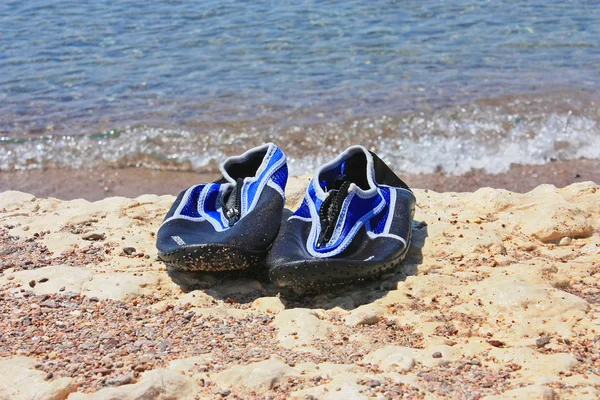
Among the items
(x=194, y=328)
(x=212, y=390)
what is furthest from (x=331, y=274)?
(x=212, y=390)

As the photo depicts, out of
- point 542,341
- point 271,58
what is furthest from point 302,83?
point 542,341

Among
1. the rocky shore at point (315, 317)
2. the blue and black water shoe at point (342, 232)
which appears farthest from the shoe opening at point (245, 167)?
the rocky shore at point (315, 317)

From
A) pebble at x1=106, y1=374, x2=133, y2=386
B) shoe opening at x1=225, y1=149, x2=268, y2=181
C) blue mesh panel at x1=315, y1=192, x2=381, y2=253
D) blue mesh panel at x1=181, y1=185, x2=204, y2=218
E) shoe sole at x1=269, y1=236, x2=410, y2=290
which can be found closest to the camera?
pebble at x1=106, y1=374, x2=133, y2=386

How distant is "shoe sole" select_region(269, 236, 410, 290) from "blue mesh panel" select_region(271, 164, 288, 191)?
629 mm

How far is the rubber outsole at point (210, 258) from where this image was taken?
3354mm

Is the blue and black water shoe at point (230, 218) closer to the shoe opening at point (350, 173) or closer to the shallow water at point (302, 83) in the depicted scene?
the shoe opening at point (350, 173)

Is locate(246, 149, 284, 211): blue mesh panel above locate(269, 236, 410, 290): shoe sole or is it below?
above

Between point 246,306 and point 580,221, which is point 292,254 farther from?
point 580,221

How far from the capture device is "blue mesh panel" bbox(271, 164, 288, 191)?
3.80m

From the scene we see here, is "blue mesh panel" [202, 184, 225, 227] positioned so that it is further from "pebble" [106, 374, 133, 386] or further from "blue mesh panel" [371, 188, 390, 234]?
"pebble" [106, 374, 133, 386]

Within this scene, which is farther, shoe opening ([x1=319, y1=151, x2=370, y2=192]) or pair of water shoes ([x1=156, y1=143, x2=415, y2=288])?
shoe opening ([x1=319, y1=151, x2=370, y2=192])

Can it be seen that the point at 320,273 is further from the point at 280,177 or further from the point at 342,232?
the point at 280,177

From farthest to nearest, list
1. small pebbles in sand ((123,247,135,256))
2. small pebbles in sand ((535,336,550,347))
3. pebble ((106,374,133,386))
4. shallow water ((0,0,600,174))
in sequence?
shallow water ((0,0,600,174)), small pebbles in sand ((123,247,135,256)), small pebbles in sand ((535,336,550,347)), pebble ((106,374,133,386))

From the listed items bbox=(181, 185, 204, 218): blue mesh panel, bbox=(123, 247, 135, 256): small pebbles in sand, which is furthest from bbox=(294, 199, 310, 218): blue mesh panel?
bbox=(123, 247, 135, 256): small pebbles in sand
